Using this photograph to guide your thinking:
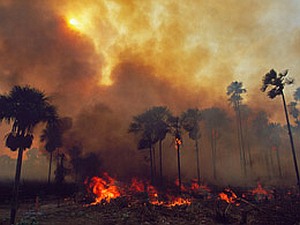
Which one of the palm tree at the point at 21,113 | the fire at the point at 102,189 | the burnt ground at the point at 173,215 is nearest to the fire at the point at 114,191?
the fire at the point at 102,189

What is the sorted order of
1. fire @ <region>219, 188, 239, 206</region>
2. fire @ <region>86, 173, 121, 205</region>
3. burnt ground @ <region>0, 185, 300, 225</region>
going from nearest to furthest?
burnt ground @ <region>0, 185, 300, 225</region> → fire @ <region>219, 188, 239, 206</region> → fire @ <region>86, 173, 121, 205</region>

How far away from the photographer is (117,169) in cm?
5891

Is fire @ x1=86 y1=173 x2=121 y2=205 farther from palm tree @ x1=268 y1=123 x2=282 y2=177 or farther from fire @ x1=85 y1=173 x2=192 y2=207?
palm tree @ x1=268 y1=123 x2=282 y2=177

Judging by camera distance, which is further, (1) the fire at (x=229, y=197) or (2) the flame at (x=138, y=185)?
(2) the flame at (x=138, y=185)

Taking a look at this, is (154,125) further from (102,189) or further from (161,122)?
(102,189)

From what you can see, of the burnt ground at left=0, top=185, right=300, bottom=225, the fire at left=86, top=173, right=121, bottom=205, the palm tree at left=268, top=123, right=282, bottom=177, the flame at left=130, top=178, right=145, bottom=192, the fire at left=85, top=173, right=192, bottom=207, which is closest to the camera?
the burnt ground at left=0, top=185, right=300, bottom=225

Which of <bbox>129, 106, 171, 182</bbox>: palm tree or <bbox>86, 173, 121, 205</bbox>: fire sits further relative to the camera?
<bbox>129, 106, 171, 182</bbox>: palm tree

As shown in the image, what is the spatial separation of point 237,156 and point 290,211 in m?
48.7

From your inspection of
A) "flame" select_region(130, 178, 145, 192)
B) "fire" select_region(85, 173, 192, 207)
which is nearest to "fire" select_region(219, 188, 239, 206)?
"fire" select_region(85, 173, 192, 207)

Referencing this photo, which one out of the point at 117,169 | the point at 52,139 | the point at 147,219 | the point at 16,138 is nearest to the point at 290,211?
the point at 147,219

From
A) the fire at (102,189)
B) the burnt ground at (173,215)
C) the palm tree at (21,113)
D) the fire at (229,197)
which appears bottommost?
the burnt ground at (173,215)

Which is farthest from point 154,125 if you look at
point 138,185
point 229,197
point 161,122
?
point 229,197

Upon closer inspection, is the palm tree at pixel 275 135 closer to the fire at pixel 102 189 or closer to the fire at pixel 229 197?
the fire at pixel 229 197

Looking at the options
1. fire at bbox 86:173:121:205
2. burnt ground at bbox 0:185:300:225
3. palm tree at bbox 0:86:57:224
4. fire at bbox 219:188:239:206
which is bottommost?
burnt ground at bbox 0:185:300:225
